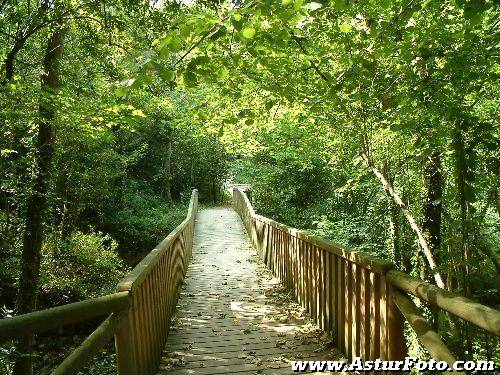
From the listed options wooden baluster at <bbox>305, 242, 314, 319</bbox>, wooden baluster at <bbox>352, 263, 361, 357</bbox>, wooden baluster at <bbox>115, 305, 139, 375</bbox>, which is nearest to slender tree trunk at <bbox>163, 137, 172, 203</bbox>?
wooden baluster at <bbox>305, 242, 314, 319</bbox>

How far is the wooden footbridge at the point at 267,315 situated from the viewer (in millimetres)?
2406

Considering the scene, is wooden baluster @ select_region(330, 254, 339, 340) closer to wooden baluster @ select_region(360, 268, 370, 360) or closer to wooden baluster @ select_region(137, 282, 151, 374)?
wooden baluster @ select_region(360, 268, 370, 360)

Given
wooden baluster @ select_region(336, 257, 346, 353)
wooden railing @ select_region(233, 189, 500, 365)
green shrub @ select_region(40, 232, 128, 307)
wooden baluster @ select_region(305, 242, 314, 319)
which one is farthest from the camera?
green shrub @ select_region(40, 232, 128, 307)

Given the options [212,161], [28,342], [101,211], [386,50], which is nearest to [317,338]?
[386,50]

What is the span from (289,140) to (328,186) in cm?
577

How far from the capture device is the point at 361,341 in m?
3.67

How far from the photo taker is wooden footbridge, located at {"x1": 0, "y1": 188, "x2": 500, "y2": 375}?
2.41 meters

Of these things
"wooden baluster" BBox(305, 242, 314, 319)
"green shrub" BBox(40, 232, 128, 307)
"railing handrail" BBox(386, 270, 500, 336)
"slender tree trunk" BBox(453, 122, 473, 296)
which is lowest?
"green shrub" BBox(40, 232, 128, 307)

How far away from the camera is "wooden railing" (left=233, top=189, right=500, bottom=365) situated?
2320 mm

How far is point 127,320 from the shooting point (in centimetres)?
316

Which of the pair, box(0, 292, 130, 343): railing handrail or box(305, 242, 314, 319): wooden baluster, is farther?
box(305, 242, 314, 319): wooden baluster

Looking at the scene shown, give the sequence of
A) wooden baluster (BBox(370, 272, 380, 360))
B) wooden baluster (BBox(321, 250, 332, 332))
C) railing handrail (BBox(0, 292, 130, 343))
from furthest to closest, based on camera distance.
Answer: wooden baluster (BBox(321, 250, 332, 332)), wooden baluster (BBox(370, 272, 380, 360)), railing handrail (BBox(0, 292, 130, 343))

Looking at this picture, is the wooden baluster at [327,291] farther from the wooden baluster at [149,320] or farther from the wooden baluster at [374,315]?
the wooden baluster at [149,320]

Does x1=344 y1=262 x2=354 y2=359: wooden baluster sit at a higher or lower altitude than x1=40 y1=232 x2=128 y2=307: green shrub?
higher
